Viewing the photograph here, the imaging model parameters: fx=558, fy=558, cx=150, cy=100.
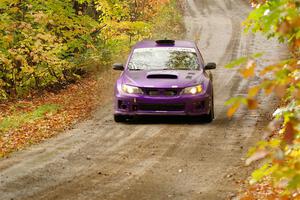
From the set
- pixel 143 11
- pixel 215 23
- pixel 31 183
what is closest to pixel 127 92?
pixel 31 183

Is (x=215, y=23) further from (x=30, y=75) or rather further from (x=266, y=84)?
(x=266, y=84)

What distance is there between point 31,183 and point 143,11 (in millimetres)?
26925

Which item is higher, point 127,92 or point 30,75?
point 127,92

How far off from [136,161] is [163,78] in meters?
3.47

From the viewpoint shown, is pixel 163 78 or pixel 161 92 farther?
pixel 163 78

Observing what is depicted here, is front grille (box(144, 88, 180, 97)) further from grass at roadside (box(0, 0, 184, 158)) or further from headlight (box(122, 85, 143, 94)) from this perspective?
grass at roadside (box(0, 0, 184, 158))

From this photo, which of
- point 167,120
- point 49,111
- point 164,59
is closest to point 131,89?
point 167,120

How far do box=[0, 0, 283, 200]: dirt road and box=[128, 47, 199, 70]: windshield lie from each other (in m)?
1.25

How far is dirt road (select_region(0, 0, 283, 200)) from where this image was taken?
7.46 meters

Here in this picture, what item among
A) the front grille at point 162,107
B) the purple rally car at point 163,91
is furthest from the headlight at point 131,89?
the front grille at point 162,107

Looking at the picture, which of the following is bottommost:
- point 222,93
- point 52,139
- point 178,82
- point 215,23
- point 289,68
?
point 215,23

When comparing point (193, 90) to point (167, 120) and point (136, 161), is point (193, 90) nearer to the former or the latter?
point (167, 120)

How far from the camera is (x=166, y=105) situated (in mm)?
11984

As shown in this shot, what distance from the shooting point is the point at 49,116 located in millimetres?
14102
